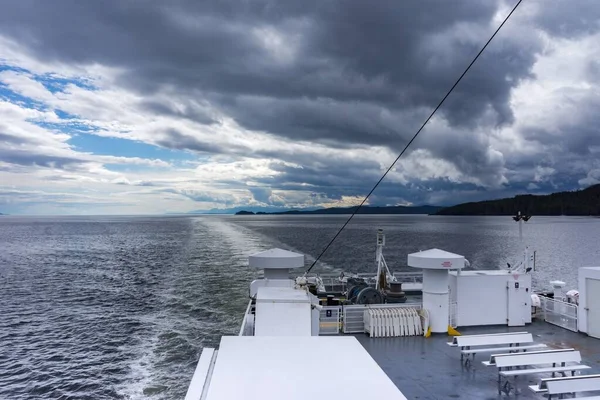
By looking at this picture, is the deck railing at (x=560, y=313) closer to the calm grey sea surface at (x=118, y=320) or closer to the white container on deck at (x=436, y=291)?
the white container on deck at (x=436, y=291)

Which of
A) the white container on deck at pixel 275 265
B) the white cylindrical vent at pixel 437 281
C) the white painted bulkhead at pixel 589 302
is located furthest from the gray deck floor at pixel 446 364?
the white container on deck at pixel 275 265

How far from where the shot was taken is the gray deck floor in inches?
369

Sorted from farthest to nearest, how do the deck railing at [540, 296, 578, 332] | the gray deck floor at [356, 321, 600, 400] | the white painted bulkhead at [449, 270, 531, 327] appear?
the white painted bulkhead at [449, 270, 531, 327]
the deck railing at [540, 296, 578, 332]
the gray deck floor at [356, 321, 600, 400]

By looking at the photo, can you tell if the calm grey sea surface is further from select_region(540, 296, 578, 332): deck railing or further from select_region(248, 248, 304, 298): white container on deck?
select_region(540, 296, 578, 332): deck railing

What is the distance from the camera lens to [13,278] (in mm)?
48531

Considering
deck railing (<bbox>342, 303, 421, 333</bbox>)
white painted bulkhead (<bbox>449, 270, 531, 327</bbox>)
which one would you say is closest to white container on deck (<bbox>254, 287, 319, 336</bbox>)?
deck railing (<bbox>342, 303, 421, 333</bbox>)

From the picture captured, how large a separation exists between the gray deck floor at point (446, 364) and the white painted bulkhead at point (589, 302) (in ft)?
1.02

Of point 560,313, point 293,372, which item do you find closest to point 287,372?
point 293,372

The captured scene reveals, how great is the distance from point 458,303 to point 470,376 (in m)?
4.72

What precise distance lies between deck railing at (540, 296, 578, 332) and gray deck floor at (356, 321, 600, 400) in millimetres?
316

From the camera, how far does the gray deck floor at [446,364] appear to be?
369 inches

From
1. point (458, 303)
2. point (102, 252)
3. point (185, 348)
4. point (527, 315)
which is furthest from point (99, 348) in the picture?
point (102, 252)

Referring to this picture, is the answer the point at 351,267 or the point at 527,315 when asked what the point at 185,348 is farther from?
the point at 351,267

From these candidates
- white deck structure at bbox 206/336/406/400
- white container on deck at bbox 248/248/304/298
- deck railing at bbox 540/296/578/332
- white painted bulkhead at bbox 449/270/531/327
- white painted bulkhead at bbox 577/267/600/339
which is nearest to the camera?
white deck structure at bbox 206/336/406/400
